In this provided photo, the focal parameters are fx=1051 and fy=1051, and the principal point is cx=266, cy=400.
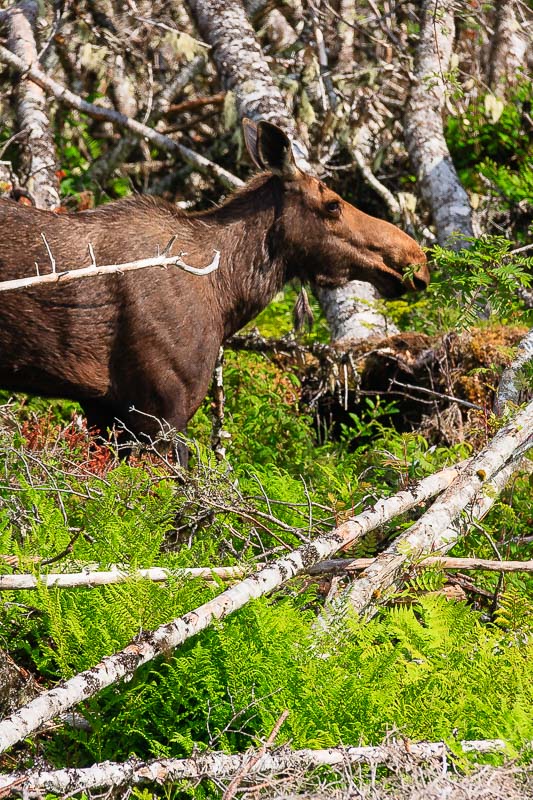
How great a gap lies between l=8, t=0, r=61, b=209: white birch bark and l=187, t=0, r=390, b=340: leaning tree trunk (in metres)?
1.55

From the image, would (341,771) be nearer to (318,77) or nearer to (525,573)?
(525,573)

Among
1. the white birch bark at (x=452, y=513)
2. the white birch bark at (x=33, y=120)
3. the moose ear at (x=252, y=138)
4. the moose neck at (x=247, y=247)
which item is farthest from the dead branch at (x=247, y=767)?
the white birch bark at (x=33, y=120)

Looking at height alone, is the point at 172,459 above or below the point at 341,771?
below

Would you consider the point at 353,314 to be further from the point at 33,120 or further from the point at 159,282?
the point at 33,120

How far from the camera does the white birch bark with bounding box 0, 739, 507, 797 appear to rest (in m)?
3.21

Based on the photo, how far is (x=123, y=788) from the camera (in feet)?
11.0

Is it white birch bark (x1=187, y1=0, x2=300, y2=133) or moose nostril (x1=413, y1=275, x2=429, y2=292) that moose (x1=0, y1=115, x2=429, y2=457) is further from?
white birch bark (x1=187, y1=0, x2=300, y2=133)

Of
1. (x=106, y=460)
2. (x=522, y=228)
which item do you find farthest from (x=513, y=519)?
(x=522, y=228)

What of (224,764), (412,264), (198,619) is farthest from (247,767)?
(412,264)

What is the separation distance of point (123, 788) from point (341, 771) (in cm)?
70

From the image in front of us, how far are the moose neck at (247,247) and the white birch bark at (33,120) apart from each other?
2.12 m

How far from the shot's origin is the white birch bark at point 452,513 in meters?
4.42

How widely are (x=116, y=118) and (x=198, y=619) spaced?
6987 mm

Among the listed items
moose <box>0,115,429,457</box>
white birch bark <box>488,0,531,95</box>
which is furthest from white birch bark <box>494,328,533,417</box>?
white birch bark <box>488,0,531,95</box>
